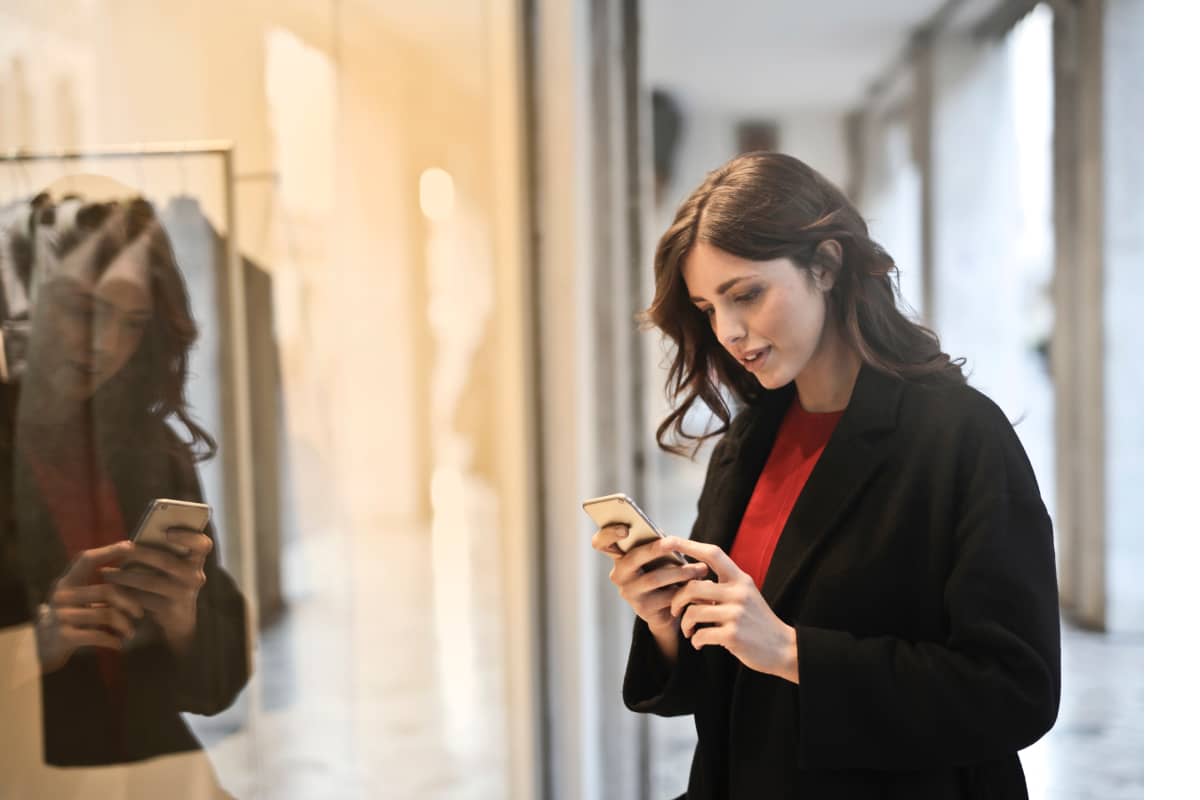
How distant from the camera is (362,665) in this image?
2145 mm

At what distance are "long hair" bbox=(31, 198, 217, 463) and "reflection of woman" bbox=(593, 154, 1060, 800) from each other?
2.48ft

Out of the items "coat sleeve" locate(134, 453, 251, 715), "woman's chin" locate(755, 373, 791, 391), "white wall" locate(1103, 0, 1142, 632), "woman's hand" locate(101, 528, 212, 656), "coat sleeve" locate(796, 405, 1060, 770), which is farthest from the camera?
"white wall" locate(1103, 0, 1142, 632)

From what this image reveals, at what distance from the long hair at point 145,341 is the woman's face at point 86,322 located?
11 millimetres

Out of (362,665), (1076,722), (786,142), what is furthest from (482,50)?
(1076,722)

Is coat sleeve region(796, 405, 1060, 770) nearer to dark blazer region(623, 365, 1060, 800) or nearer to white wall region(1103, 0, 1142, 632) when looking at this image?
dark blazer region(623, 365, 1060, 800)

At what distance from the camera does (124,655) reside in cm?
157

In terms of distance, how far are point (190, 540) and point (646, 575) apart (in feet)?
2.28

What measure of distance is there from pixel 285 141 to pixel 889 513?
1.34 metres

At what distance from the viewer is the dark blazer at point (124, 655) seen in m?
1.52

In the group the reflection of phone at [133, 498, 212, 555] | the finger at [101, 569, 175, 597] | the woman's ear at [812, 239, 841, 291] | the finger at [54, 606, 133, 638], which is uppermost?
the woman's ear at [812, 239, 841, 291]

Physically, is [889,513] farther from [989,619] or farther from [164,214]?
[164,214]

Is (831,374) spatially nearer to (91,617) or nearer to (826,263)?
(826,263)

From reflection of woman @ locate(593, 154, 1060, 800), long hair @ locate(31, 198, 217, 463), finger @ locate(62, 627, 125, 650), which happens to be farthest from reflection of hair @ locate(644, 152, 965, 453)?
finger @ locate(62, 627, 125, 650)

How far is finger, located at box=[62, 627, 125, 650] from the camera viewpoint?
1543 millimetres
